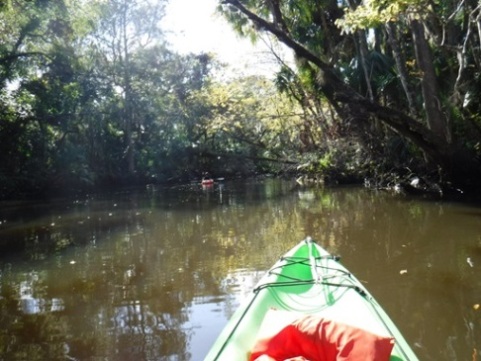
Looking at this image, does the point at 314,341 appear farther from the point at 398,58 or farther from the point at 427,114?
the point at 398,58

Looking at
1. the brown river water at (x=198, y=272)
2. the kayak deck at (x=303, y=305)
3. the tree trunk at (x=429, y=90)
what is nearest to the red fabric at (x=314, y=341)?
the kayak deck at (x=303, y=305)

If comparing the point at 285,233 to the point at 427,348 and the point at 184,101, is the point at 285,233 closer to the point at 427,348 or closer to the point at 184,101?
the point at 427,348

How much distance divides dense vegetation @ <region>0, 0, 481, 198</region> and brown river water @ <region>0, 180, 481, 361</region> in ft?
9.81

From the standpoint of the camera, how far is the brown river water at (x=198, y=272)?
13.7ft

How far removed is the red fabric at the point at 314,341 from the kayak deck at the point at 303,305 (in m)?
0.08

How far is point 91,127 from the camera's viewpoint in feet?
84.6

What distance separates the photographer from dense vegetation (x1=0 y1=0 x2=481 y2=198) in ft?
39.6

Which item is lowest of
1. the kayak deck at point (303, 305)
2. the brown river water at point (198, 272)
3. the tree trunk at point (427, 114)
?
the brown river water at point (198, 272)

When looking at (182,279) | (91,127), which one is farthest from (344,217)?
(91,127)

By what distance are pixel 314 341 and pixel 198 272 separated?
13.0 ft

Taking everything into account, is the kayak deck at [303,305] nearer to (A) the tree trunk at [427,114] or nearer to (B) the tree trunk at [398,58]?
(A) the tree trunk at [427,114]

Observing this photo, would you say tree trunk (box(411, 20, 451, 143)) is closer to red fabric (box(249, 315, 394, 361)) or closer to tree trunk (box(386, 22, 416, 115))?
tree trunk (box(386, 22, 416, 115))

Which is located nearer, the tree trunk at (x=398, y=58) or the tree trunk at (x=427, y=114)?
the tree trunk at (x=427, y=114)

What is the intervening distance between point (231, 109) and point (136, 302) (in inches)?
927
